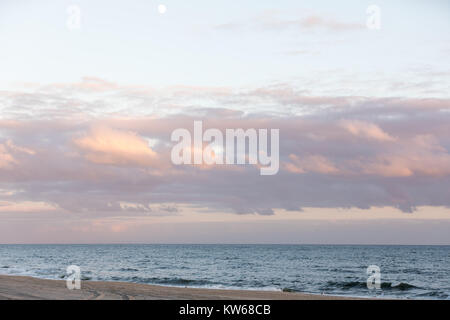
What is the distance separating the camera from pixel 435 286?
4825 cm

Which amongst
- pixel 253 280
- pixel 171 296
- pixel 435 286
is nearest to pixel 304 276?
pixel 253 280

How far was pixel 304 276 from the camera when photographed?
195ft
